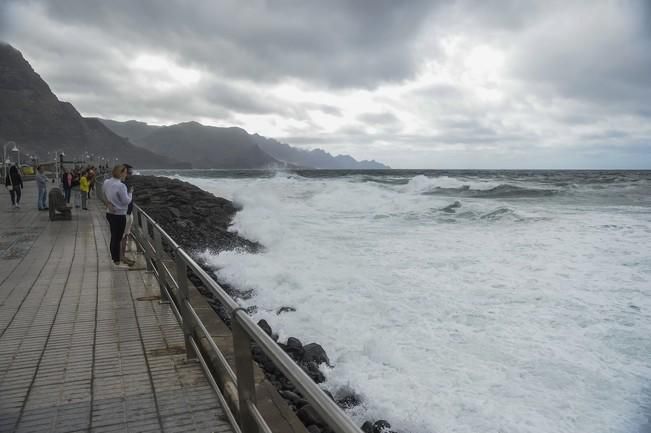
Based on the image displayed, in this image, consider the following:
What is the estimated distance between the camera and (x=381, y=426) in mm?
4430

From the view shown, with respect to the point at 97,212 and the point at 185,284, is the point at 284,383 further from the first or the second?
the point at 97,212

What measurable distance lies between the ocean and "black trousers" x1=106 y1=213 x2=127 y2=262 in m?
2.43

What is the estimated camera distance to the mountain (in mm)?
153500

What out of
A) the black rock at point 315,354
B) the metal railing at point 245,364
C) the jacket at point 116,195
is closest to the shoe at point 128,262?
the jacket at point 116,195

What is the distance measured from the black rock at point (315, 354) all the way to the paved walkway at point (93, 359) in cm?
179

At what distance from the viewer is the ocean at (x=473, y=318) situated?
4898 millimetres

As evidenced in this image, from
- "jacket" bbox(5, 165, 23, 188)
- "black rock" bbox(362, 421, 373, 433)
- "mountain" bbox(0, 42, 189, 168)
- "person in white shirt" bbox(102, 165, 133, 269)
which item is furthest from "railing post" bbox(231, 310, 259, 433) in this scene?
"mountain" bbox(0, 42, 189, 168)

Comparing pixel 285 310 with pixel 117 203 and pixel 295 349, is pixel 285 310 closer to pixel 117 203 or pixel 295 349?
pixel 295 349

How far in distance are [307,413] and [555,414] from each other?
2.81 metres

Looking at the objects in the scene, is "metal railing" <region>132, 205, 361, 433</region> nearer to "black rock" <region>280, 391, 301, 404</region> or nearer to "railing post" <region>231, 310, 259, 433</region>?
"railing post" <region>231, 310, 259, 433</region>

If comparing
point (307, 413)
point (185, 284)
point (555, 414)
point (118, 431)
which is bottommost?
Answer: point (555, 414)

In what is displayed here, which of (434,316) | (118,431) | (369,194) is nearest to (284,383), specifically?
(118,431)

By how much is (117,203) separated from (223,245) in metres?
6.23

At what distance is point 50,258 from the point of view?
8.31m
